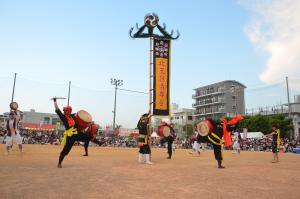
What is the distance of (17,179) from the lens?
6.18 meters

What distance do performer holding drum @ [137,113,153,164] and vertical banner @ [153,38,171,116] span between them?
4.01 feet

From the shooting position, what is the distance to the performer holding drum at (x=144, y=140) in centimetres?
1137

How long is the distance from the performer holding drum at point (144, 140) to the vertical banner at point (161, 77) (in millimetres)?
1223

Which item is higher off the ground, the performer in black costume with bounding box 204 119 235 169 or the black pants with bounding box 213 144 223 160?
the performer in black costume with bounding box 204 119 235 169

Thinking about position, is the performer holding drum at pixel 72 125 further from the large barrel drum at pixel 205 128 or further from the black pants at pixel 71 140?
the large barrel drum at pixel 205 128

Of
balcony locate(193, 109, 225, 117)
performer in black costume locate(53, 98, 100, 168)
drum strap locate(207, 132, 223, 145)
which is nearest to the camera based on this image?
performer in black costume locate(53, 98, 100, 168)

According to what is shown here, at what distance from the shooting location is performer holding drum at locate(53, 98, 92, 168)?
927 cm

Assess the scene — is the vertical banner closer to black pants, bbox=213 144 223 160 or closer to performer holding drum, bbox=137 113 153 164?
performer holding drum, bbox=137 113 153 164

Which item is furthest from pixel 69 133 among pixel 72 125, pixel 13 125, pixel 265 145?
pixel 265 145

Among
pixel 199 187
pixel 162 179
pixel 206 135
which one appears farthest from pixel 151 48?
pixel 199 187

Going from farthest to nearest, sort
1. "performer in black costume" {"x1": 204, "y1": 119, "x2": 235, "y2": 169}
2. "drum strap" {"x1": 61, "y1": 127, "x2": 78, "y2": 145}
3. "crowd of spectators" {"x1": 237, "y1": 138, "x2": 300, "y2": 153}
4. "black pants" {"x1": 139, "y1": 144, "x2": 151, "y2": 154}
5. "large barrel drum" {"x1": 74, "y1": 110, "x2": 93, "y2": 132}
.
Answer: "crowd of spectators" {"x1": 237, "y1": 138, "x2": 300, "y2": 153} → "black pants" {"x1": 139, "y1": 144, "x2": 151, "y2": 154} → "performer in black costume" {"x1": 204, "y1": 119, "x2": 235, "y2": 169} → "large barrel drum" {"x1": 74, "y1": 110, "x2": 93, "y2": 132} → "drum strap" {"x1": 61, "y1": 127, "x2": 78, "y2": 145}

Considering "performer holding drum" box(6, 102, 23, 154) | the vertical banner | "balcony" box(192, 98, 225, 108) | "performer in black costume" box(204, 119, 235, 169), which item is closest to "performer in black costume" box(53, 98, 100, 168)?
the vertical banner

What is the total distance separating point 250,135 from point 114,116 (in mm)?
20764

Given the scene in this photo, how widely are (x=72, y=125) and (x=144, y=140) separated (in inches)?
127
